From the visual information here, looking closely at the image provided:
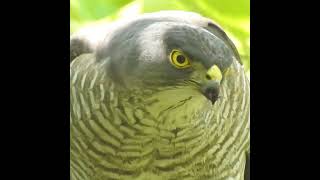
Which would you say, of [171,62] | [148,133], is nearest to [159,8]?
[171,62]

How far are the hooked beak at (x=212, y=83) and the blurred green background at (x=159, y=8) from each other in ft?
0.56

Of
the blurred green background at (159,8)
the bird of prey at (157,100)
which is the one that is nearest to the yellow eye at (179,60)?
the bird of prey at (157,100)

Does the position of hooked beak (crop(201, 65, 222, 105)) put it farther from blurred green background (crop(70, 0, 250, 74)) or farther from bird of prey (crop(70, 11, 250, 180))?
blurred green background (crop(70, 0, 250, 74))

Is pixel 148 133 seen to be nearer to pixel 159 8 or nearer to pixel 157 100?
pixel 157 100

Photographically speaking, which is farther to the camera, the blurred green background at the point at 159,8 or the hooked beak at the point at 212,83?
the blurred green background at the point at 159,8

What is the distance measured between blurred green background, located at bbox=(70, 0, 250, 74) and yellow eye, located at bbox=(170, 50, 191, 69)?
0.15 metres

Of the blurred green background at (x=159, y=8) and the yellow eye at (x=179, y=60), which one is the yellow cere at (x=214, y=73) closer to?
the yellow eye at (x=179, y=60)

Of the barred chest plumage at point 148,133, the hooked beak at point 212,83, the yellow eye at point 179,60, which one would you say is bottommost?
the barred chest plumage at point 148,133

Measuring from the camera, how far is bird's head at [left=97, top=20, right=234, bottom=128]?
4.74ft

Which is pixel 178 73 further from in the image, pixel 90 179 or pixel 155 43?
pixel 90 179

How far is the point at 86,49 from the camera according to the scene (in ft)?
5.18

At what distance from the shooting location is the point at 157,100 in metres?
1.50

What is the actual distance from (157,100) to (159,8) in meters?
0.23

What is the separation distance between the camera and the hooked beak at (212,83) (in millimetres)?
1439
